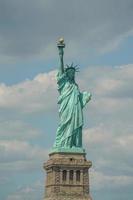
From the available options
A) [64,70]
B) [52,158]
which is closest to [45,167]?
[52,158]

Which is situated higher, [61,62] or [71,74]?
[61,62]

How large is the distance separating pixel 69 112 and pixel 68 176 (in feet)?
23.7

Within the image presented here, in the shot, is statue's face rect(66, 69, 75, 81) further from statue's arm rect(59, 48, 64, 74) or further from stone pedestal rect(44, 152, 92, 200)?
stone pedestal rect(44, 152, 92, 200)

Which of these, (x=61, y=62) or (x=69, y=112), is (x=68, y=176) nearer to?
(x=69, y=112)

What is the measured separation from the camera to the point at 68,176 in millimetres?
86500

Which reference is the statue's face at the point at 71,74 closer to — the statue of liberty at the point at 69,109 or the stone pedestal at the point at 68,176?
the statue of liberty at the point at 69,109

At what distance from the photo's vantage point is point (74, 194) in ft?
283

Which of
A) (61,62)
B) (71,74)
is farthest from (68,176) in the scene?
(61,62)

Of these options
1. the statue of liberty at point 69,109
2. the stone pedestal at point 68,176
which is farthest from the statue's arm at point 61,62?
the stone pedestal at point 68,176

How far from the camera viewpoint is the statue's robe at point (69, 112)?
87750 mm

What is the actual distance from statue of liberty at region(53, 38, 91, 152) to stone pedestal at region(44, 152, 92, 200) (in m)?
1.07

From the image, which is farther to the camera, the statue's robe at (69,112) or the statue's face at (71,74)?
the statue's face at (71,74)

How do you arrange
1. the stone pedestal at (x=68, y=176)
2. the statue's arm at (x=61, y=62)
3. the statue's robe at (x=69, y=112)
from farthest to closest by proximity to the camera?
the statue's arm at (x=61, y=62)
the statue's robe at (x=69, y=112)
the stone pedestal at (x=68, y=176)

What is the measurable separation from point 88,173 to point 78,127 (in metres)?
5.18
